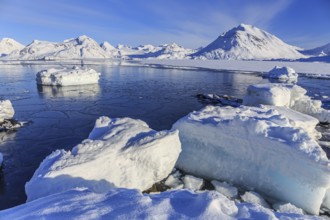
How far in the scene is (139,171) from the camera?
23.1ft

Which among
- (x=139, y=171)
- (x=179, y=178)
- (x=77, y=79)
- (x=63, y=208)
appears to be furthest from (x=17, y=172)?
(x=77, y=79)

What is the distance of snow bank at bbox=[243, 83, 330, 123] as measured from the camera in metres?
15.3

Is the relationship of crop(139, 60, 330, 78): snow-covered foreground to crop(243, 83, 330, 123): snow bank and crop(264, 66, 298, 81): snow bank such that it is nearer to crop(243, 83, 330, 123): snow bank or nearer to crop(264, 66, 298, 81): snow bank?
crop(264, 66, 298, 81): snow bank

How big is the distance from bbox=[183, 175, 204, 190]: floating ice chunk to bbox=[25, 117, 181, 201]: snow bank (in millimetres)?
687

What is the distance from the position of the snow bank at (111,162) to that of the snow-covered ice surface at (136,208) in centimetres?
172

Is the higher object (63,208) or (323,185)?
(63,208)

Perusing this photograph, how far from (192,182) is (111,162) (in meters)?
2.56

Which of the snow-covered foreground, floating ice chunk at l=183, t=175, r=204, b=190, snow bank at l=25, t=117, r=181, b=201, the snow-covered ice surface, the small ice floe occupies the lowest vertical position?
floating ice chunk at l=183, t=175, r=204, b=190

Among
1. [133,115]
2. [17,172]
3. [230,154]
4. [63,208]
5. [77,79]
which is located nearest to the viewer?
[63,208]

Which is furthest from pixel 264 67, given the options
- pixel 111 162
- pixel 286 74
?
pixel 111 162

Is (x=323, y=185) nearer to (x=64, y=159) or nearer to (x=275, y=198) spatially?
(x=275, y=198)

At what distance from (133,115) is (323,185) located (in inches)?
467

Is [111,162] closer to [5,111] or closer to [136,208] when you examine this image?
[136,208]

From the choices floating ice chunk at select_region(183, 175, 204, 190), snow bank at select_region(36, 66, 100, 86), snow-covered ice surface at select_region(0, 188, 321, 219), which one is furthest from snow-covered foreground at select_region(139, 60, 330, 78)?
snow-covered ice surface at select_region(0, 188, 321, 219)
